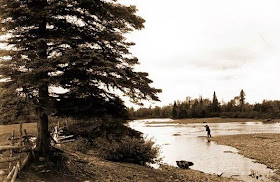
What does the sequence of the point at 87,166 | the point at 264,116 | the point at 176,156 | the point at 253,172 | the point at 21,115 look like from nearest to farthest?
the point at 21,115, the point at 87,166, the point at 253,172, the point at 176,156, the point at 264,116

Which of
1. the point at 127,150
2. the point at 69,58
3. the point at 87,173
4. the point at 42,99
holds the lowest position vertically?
the point at 87,173

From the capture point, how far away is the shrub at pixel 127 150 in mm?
17103

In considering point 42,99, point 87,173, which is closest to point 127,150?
point 87,173

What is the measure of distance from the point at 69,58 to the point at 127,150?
8.81 meters

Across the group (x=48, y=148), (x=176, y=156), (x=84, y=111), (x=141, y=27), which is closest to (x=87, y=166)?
(x=48, y=148)

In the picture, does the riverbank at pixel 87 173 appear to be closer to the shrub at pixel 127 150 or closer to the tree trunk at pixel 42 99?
the tree trunk at pixel 42 99

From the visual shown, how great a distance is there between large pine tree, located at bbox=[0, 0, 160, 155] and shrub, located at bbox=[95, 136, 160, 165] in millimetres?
5541

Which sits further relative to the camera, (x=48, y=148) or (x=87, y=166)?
(x=87, y=166)

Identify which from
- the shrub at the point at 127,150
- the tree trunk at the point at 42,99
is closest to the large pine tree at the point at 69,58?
the tree trunk at the point at 42,99

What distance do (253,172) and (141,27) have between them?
11.7 m

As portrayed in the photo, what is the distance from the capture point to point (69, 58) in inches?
401

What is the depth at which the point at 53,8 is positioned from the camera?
10914mm

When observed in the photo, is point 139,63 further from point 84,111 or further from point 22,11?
point 22,11

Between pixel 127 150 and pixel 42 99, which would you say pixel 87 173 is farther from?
pixel 127 150
